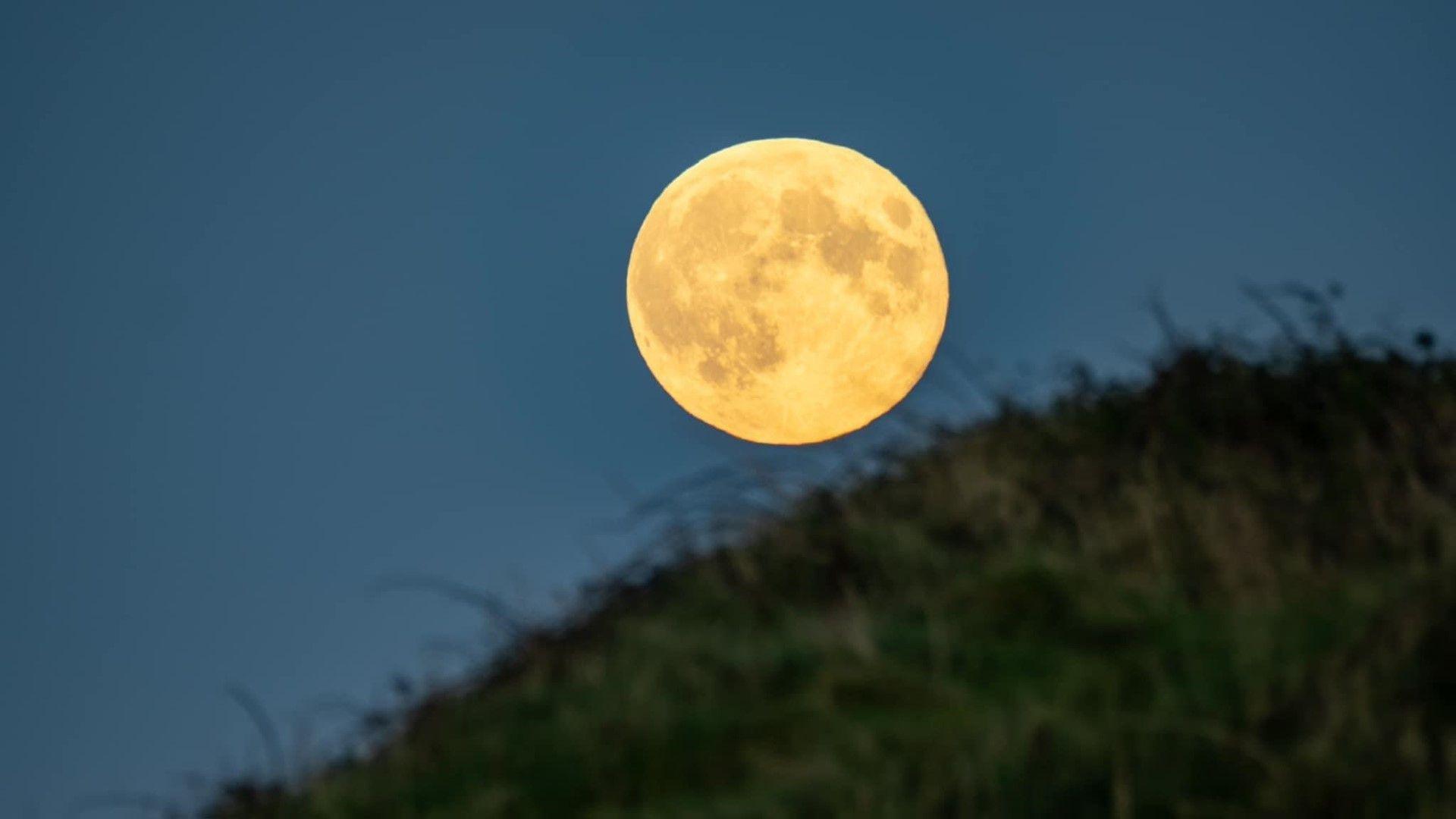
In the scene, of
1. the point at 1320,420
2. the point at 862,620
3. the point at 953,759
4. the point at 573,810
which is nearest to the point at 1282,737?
the point at 953,759

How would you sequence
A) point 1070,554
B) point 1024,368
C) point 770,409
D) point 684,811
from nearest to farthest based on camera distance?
1. point 684,811
2. point 1070,554
3. point 1024,368
4. point 770,409

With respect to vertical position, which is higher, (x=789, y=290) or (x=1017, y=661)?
(x=789, y=290)

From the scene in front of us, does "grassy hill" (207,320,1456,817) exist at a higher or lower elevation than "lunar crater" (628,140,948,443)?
lower

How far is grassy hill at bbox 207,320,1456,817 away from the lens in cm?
483

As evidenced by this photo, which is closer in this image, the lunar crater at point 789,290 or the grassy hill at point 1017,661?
the grassy hill at point 1017,661

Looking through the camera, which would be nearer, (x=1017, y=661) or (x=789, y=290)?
(x=1017, y=661)

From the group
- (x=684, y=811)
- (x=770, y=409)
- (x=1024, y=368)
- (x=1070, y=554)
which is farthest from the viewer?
(x=770, y=409)

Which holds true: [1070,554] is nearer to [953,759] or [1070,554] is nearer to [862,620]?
[862,620]

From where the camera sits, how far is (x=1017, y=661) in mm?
5609

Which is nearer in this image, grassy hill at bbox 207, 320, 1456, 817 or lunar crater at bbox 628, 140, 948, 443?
grassy hill at bbox 207, 320, 1456, 817

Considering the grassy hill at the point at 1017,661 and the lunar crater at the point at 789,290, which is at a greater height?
the lunar crater at the point at 789,290

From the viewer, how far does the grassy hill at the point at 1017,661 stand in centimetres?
483

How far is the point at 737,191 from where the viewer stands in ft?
40.5

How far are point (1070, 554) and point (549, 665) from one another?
6.77 ft
